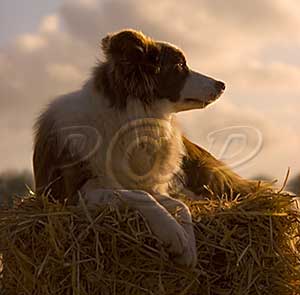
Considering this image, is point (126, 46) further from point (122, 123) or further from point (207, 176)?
point (207, 176)

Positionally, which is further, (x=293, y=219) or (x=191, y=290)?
(x=293, y=219)

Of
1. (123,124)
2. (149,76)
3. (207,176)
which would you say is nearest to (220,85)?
(149,76)

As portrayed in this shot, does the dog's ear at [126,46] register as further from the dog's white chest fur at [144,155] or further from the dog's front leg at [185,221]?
A: the dog's front leg at [185,221]

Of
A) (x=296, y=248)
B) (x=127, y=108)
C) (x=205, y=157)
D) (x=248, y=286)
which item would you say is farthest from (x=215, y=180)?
(x=248, y=286)

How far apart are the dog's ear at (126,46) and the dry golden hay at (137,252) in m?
1.52

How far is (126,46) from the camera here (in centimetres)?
552

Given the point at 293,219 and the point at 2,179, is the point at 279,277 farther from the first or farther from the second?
the point at 2,179

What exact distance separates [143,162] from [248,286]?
5.93 feet

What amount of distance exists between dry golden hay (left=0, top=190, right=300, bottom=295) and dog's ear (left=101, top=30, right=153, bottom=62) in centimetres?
152


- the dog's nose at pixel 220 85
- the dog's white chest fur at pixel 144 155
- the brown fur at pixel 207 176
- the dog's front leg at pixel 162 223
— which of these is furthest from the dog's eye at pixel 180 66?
the dog's front leg at pixel 162 223

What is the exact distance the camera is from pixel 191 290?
417cm

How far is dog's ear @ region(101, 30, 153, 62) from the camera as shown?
18.1 ft

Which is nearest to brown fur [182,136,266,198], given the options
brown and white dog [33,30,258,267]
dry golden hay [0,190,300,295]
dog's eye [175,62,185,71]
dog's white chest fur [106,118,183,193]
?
brown and white dog [33,30,258,267]

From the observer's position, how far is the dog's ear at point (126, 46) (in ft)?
18.1
